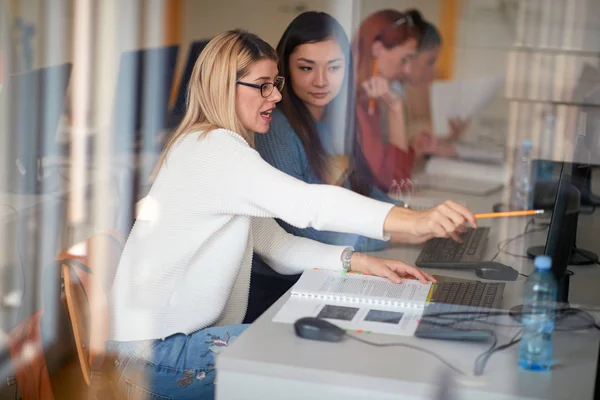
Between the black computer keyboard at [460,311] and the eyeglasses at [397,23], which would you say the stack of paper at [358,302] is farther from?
the eyeglasses at [397,23]

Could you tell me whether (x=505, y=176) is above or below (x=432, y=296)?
above

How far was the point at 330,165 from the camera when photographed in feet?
6.79

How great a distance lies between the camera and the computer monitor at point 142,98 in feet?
6.33

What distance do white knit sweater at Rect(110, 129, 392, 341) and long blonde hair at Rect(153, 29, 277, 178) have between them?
4 cm

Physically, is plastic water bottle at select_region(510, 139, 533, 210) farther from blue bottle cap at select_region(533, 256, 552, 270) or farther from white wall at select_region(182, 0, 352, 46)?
blue bottle cap at select_region(533, 256, 552, 270)

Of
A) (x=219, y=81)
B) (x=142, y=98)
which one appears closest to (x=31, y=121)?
(x=142, y=98)

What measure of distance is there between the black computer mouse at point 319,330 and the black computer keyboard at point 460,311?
0.47ft

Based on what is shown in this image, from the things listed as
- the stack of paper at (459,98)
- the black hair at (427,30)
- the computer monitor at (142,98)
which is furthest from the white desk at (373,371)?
the black hair at (427,30)

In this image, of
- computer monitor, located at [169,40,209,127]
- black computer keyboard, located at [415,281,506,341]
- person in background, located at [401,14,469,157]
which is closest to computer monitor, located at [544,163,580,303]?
black computer keyboard, located at [415,281,506,341]

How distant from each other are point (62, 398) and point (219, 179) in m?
0.68

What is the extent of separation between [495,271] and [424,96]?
558mm

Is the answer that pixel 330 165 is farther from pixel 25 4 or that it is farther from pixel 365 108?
pixel 25 4

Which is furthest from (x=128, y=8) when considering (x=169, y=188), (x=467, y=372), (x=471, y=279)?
(x=467, y=372)

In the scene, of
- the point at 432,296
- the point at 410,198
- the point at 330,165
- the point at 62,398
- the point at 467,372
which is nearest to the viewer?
the point at 467,372
